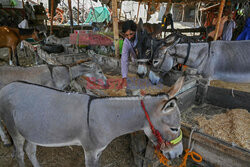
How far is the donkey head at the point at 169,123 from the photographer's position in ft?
5.07

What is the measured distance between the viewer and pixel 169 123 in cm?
156

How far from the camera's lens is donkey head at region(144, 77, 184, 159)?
60.8 inches

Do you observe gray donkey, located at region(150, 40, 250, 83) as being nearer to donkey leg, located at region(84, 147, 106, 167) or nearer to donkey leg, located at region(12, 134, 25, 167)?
donkey leg, located at region(84, 147, 106, 167)

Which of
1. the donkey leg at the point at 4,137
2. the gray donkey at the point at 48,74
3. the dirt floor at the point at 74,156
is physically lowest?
the dirt floor at the point at 74,156

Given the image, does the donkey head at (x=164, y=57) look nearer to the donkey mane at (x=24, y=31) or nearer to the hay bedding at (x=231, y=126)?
the hay bedding at (x=231, y=126)

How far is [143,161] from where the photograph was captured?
96.2 inches

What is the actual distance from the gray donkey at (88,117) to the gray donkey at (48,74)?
136 cm

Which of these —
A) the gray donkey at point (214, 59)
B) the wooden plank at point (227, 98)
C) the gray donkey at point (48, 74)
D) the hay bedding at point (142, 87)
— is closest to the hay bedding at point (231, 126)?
the wooden plank at point (227, 98)

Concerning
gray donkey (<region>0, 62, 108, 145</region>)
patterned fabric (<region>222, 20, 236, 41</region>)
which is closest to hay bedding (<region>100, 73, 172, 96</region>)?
gray donkey (<region>0, 62, 108, 145</region>)

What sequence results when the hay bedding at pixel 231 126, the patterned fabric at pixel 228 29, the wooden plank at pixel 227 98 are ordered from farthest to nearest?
1. the patterned fabric at pixel 228 29
2. the wooden plank at pixel 227 98
3. the hay bedding at pixel 231 126

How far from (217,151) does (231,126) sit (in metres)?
0.88

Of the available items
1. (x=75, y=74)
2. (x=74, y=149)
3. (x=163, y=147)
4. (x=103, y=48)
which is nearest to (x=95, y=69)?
(x=75, y=74)

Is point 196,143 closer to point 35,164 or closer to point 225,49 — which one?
point 35,164

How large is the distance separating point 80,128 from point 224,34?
21.7ft
